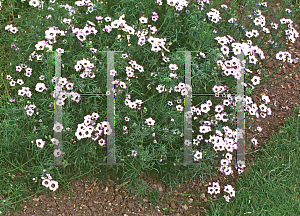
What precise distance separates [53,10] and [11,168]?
2.12 metres

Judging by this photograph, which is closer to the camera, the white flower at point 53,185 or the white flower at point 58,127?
the white flower at point 53,185

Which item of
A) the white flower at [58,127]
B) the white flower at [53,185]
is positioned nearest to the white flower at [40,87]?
the white flower at [58,127]

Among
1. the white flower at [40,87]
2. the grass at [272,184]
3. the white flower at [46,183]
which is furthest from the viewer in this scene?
the white flower at [40,87]

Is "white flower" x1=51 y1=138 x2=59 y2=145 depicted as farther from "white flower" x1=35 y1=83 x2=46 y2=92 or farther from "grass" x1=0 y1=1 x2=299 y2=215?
"white flower" x1=35 y1=83 x2=46 y2=92

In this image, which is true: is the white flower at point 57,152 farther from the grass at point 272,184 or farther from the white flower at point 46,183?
the grass at point 272,184

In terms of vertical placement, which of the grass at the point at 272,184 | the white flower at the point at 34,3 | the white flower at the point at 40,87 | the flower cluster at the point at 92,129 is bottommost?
the grass at the point at 272,184

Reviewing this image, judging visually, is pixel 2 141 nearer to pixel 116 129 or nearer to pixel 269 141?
pixel 116 129

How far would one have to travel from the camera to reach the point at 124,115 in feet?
11.0

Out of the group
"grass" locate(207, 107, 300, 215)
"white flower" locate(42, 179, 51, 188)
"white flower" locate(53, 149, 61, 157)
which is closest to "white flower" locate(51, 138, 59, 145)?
"white flower" locate(53, 149, 61, 157)

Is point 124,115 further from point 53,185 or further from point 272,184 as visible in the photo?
point 272,184

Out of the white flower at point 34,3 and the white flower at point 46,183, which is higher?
the white flower at point 34,3

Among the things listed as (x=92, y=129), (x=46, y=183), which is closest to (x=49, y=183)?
(x=46, y=183)

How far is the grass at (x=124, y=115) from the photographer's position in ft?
10.2

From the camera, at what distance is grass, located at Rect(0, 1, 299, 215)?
3.12 meters
